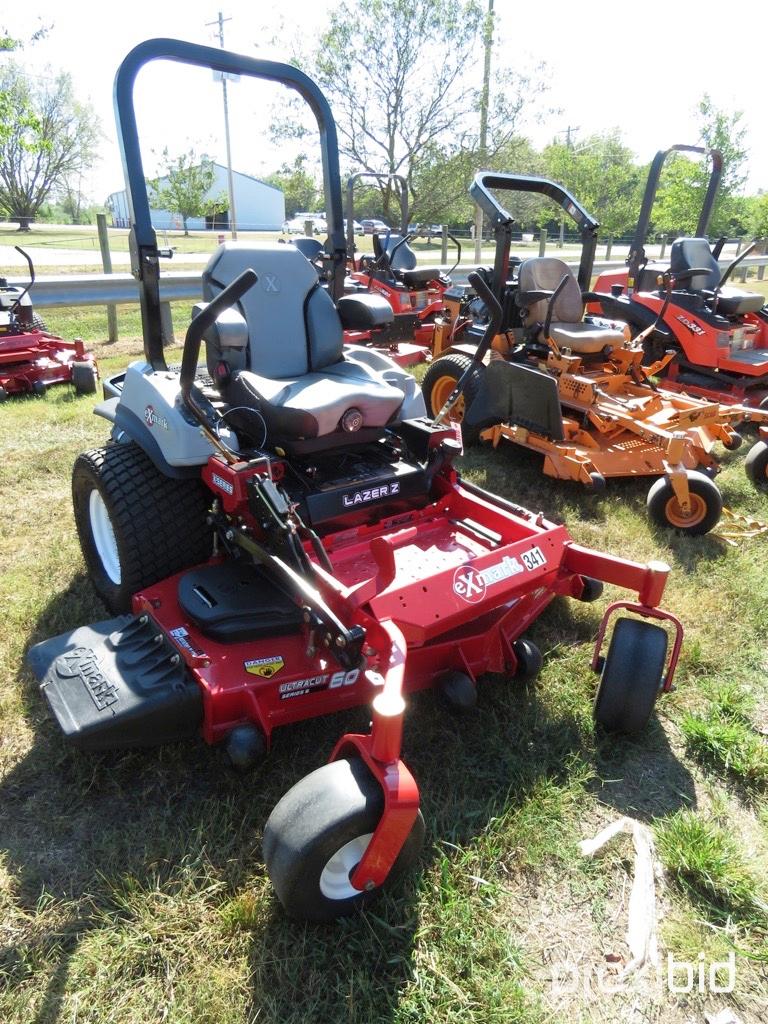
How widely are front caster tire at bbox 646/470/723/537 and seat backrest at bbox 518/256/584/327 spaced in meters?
1.94

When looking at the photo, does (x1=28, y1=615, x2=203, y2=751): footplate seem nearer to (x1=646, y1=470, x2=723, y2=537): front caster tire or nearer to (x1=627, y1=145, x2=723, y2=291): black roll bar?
(x1=646, y1=470, x2=723, y2=537): front caster tire

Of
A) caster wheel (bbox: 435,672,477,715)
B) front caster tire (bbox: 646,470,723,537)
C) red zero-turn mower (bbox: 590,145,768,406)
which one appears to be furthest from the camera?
red zero-turn mower (bbox: 590,145,768,406)

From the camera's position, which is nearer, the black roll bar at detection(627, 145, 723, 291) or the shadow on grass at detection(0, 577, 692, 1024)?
the shadow on grass at detection(0, 577, 692, 1024)

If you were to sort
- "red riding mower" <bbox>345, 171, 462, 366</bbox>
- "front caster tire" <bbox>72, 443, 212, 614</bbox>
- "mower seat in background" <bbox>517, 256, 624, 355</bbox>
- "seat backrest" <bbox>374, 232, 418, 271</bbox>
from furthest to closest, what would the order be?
"seat backrest" <bbox>374, 232, 418, 271</bbox> < "red riding mower" <bbox>345, 171, 462, 366</bbox> < "mower seat in background" <bbox>517, 256, 624, 355</bbox> < "front caster tire" <bbox>72, 443, 212, 614</bbox>

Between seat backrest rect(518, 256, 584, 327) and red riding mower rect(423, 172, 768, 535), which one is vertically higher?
seat backrest rect(518, 256, 584, 327)

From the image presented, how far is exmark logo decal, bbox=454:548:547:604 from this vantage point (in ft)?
7.27

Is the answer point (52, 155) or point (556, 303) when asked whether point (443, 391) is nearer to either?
point (556, 303)

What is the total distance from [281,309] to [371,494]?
1016mm

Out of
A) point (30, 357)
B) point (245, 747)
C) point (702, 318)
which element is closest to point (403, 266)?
point (702, 318)

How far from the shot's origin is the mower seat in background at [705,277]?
6.31 m

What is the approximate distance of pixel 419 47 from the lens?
1766 cm

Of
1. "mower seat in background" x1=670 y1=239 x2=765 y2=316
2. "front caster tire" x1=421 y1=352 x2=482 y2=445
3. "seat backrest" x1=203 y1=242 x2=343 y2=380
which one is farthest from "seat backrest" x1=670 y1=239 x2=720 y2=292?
"seat backrest" x1=203 y1=242 x2=343 y2=380

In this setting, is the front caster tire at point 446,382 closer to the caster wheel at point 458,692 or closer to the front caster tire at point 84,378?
the caster wheel at point 458,692

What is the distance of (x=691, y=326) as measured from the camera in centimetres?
632
